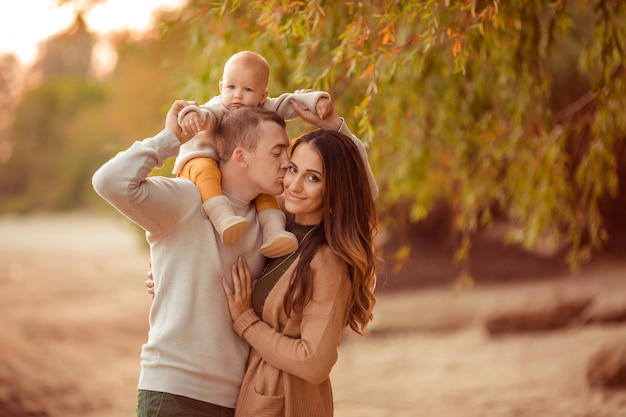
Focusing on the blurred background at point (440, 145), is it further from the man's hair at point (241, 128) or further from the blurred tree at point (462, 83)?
the man's hair at point (241, 128)

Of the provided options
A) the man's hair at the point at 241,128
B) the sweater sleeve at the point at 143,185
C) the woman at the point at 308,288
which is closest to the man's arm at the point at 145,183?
the sweater sleeve at the point at 143,185

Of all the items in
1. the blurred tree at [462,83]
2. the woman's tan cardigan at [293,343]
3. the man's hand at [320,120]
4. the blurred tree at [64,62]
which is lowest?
the woman's tan cardigan at [293,343]

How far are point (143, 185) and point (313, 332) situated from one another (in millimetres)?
585

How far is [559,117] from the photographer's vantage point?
552 centimetres

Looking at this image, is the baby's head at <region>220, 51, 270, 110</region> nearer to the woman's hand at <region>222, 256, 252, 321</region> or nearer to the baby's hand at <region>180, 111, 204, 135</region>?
the baby's hand at <region>180, 111, 204, 135</region>

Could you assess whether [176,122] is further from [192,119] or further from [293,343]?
[293,343]

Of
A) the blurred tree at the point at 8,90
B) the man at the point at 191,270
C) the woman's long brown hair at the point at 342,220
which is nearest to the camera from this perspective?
the man at the point at 191,270

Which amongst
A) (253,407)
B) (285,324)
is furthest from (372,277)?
(253,407)

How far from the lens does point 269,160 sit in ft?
7.59

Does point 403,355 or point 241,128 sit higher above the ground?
point 241,128

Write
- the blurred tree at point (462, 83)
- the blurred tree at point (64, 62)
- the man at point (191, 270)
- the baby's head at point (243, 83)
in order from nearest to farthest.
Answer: the man at point (191, 270) → the baby's head at point (243, 83) → the blurred tree at point (462, 83) → the blurred tree at point (64, 62)

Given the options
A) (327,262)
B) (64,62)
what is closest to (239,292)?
(327,262)

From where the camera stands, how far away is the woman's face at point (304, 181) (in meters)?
2.33

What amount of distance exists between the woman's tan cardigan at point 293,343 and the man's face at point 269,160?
228 mm
